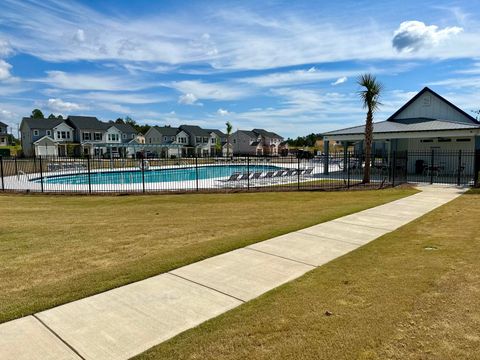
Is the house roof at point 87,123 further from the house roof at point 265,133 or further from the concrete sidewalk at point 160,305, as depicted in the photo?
the concrete sidewalk at point 160,305

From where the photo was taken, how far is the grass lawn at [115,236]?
207 inches

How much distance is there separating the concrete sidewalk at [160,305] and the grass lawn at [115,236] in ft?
1.22

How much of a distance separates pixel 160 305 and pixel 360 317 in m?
2.48

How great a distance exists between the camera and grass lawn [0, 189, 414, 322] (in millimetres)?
→ 5262

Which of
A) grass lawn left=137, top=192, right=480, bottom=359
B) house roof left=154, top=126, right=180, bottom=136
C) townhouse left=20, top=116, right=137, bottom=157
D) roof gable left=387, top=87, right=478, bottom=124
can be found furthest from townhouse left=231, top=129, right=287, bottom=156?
grass lawn left=137, top=192, right=480, bottom=359

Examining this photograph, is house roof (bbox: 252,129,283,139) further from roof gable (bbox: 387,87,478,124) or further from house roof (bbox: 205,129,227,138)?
roof gable (bbox: 387,87,478,124)

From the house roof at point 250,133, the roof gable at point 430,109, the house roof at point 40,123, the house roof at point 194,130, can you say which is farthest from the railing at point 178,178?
the house roof at point 250,133

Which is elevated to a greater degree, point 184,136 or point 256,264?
point 184,136

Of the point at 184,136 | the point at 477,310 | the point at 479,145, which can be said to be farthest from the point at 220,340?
the point at 184,136

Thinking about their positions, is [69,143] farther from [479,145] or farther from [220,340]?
[220,340]

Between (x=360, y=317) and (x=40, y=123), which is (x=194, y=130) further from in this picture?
(x=360, y=317)

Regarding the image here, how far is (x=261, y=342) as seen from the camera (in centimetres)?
360

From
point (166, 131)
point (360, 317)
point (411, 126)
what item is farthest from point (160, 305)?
point (166, 131)

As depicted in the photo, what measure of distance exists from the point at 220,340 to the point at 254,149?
84.8 meters
